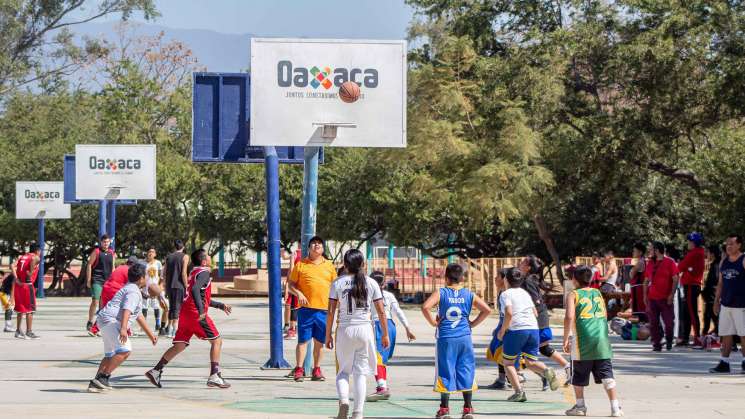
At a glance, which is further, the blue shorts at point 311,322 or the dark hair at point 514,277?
the blue shorts at point 311,322

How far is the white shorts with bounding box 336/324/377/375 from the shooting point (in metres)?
10.9

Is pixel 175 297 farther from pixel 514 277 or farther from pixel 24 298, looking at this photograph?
pixel 514 277

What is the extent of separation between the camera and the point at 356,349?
36.1 ft

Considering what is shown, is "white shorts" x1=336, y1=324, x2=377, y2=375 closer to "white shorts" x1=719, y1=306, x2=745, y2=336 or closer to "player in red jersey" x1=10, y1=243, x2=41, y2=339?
"white shorts" x1=719, y1=306, x2=745, y2=336

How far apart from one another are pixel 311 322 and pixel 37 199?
39832 mm

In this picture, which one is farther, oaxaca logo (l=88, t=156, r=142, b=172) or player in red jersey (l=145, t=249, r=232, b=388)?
oaxaca logo (l=88, t=156, r=142, b=172)

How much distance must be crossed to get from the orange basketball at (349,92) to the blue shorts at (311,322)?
3142 mm

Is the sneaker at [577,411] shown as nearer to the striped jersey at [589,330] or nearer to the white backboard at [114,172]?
the striped jersey at [589,330]

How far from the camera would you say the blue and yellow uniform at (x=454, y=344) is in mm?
10984

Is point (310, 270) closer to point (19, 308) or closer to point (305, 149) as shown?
point (305, 149)

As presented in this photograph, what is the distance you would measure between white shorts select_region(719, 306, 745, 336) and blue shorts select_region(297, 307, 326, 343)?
17.8ft

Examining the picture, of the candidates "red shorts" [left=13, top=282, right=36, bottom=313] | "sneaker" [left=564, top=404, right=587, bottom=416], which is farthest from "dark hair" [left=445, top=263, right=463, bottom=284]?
"red shorts" [left=13, top=282, right=36, bottom=313]

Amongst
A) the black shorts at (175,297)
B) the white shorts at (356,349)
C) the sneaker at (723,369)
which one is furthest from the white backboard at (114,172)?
the white shorts at (356,349)

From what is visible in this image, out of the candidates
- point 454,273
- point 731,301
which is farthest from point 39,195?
point 454,273
